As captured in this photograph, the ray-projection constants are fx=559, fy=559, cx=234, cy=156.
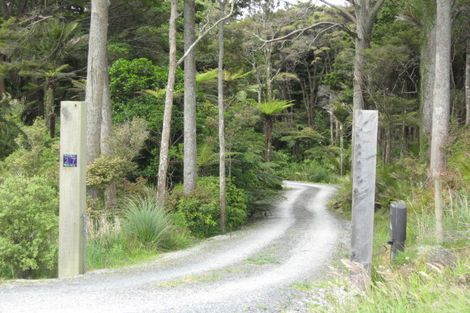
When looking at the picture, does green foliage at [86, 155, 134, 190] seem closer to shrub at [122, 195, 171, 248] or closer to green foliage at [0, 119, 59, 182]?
green foliage at [0, 119, 59, 182]

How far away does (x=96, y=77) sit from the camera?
1408cm

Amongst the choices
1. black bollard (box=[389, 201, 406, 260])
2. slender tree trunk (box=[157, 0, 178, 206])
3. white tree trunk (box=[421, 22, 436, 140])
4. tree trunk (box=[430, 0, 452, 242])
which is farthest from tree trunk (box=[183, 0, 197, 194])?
black bollard (box=[389, 201, 406, 260])

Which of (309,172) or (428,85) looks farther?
(309,172)

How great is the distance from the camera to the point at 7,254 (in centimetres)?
866

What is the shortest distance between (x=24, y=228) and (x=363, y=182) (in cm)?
575

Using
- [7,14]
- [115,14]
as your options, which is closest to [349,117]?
[115,14]

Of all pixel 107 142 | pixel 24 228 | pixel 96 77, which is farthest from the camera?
pixel 107 142

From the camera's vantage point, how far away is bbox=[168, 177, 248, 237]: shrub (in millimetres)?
15500

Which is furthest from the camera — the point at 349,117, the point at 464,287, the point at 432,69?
the point at 349,117

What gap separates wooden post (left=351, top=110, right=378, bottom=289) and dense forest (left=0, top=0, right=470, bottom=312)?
0.47m

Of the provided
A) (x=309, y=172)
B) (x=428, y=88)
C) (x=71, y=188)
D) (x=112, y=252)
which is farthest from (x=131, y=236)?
(x=309, y=172)

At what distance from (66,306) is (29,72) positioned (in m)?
18.2

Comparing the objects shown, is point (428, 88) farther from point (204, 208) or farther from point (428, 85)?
point (204, 208)

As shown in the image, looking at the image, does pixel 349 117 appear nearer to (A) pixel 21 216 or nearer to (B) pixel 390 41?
(B) pixel 390 41
